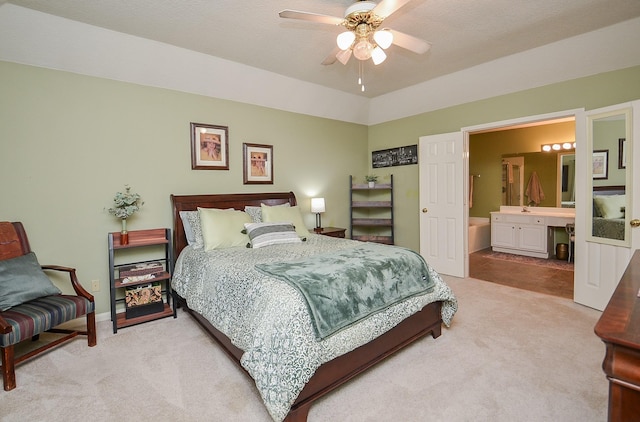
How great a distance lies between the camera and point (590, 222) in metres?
3.39

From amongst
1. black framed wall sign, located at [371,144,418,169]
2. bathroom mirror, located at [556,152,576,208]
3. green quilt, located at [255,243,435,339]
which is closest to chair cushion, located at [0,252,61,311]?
green quilt, located at [255,243,435,339]

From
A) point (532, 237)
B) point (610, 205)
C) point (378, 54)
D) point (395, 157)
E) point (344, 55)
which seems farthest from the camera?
point (532, 237)

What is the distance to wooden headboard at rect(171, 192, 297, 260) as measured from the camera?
3.53 m

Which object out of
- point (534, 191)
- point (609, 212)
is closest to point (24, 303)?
point (609, 212)

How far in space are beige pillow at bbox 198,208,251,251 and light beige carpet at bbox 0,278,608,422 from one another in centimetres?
88

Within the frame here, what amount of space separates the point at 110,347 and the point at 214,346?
91 cm

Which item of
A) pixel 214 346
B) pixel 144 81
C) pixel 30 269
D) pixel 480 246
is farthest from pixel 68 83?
pixel 480 246

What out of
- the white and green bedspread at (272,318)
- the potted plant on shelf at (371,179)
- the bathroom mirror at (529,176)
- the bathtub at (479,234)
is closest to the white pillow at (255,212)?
the white and green bedspread at (272,318)

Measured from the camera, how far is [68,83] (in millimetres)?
3010

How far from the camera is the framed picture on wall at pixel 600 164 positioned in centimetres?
323

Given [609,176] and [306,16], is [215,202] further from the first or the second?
[609,176]

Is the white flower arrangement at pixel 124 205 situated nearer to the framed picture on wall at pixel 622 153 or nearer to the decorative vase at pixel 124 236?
the decorative vase at pixel 124 236

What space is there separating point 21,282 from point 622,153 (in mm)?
5609

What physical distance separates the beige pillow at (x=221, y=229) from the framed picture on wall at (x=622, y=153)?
12.9ft
